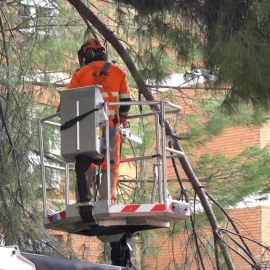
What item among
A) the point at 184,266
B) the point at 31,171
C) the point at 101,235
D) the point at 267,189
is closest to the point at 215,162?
the point at 267,189

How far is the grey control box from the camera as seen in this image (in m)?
7.61

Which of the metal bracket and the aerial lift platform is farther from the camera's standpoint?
the metal bracket

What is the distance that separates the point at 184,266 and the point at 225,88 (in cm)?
322

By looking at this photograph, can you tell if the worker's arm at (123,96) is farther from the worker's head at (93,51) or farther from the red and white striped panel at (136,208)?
the red and white striped panel at (136,208)

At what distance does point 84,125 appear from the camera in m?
7.68

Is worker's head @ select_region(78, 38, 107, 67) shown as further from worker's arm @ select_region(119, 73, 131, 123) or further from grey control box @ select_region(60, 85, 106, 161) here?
grey control box @ select_region(60, 85, 106, 161)

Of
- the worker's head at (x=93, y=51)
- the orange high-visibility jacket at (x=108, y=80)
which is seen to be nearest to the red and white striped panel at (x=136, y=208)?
the orange high-visibility jacket at (x=108, y=80)

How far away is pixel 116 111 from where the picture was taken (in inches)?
317

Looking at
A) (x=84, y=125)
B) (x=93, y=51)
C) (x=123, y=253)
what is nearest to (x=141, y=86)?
(x=93, y=51)

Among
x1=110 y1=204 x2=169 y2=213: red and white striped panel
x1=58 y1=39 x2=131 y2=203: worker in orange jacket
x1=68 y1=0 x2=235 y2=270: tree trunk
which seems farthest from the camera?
x1=68 y1=0 x2=235 y2=270: tree trunk

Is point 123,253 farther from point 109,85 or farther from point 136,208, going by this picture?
point 109,85

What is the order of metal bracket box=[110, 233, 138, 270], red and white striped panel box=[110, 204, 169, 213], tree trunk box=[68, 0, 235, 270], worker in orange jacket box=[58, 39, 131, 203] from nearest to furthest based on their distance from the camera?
red and white striped panel box=[110, 204, 169, 213] → worker in orange jacket box=[58, 39, 131, 203] → metal bracket box=[110, 233, 138, 270] → tree trunk box=[68, 0, 235, 270]

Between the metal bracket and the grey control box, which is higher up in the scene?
the grey control box

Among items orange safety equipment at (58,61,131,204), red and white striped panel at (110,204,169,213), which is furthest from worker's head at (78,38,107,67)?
red and white striped panel at (110,204,169,213)
